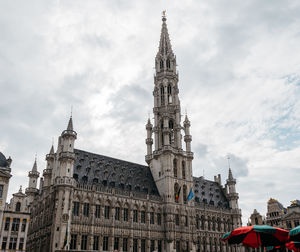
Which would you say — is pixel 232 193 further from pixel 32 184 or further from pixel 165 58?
pixel 32 184

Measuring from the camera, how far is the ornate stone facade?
54.9m

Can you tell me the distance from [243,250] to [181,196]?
982 inches

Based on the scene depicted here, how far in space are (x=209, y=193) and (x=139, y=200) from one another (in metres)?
27.3

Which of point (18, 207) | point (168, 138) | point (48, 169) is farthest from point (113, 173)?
point (18, 207)

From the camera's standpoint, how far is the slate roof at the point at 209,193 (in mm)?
80875

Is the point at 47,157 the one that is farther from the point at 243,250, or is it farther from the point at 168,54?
the point at 243,250

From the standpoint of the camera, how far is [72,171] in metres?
57.4

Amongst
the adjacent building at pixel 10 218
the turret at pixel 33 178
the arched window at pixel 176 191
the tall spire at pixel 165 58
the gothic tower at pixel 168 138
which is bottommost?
the adjacent building at pixel 10 218

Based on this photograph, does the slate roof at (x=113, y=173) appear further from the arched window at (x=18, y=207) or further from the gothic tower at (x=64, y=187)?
the arched window at (x=18, y=207)

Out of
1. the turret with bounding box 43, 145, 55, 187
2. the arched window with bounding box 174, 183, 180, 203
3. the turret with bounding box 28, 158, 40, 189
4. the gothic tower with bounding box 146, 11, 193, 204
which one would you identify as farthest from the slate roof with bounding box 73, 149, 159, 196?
the turret with bounding box 28, 158, 40, 189

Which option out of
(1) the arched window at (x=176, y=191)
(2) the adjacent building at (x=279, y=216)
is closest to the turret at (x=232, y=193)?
(2) the adjacent building at (x=279, y=216)

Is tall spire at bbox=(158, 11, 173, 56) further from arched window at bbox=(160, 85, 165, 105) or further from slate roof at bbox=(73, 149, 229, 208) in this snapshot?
slate roof at bbox=(73, 149, 229, 208)

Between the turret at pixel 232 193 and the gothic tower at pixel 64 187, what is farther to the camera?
the turret at pixel 232 193

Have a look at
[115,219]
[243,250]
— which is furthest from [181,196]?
[243,250]
